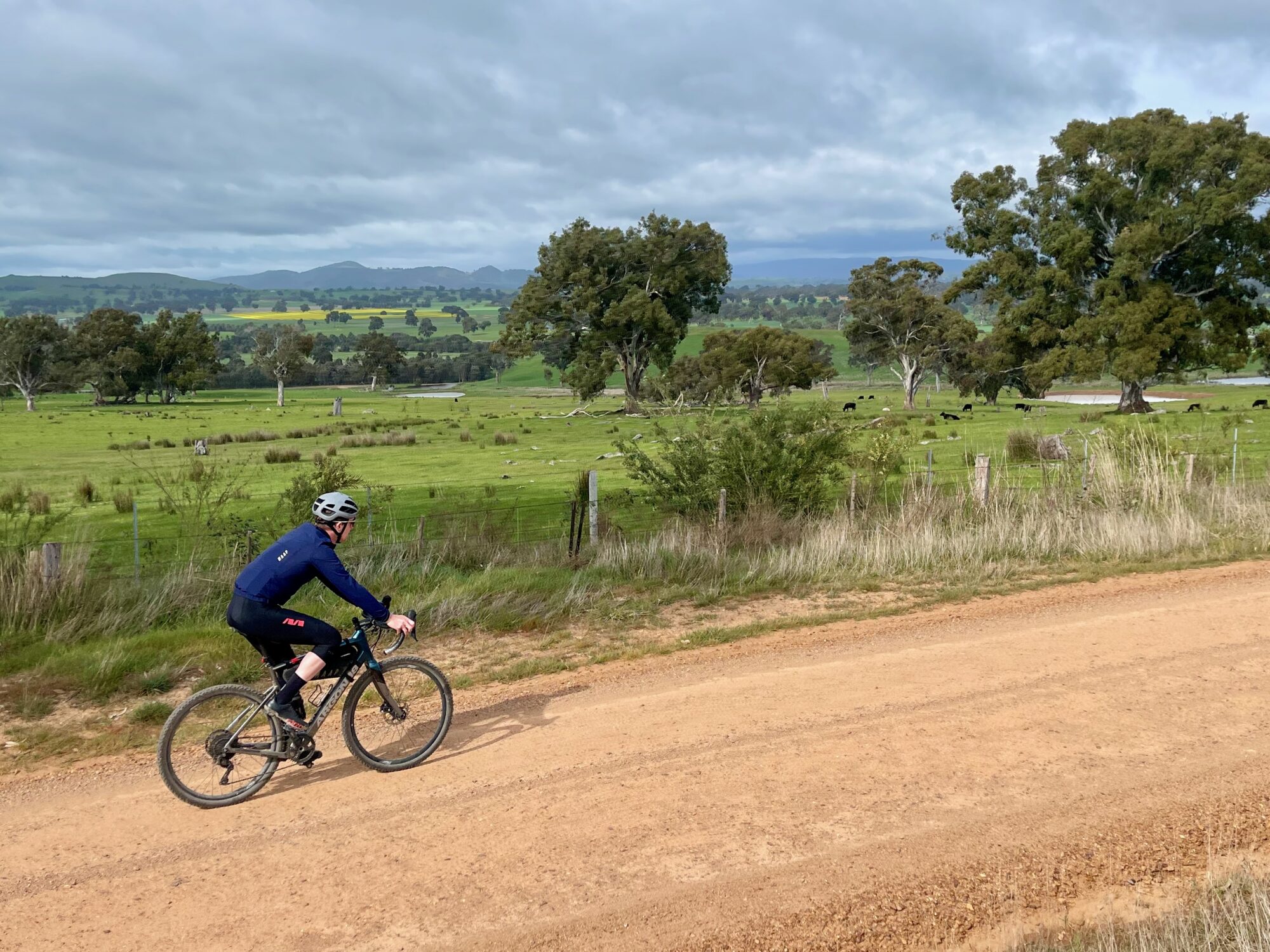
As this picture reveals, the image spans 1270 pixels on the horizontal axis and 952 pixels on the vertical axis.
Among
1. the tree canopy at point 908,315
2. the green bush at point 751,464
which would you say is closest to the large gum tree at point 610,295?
the tree canopy at point 908,315

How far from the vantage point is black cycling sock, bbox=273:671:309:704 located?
678 centimetres

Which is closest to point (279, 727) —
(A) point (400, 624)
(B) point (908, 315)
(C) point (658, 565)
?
(A) point (400, 624)

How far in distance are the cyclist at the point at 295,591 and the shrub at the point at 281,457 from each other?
31.7 metres

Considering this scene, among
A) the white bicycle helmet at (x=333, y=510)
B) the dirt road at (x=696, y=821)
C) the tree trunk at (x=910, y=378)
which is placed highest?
the tree trunk at (x=910, y=378)

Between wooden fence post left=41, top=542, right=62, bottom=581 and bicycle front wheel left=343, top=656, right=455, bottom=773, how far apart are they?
5034mm

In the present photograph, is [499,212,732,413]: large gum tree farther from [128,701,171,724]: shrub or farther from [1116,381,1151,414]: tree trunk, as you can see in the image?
[128,701,171,724]: shrub

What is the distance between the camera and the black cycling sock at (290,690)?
22.2 feet

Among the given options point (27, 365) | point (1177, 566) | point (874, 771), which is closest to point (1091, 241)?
point (1177, 566)

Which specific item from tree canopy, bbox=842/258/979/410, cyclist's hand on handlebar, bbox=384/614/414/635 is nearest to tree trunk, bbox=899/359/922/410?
tree canopy, bbox=842/258/979/410

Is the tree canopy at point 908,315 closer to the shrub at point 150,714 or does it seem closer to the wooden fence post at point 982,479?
the wooden fence post at point 982,479

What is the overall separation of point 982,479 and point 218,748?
13870mm

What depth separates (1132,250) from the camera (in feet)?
167

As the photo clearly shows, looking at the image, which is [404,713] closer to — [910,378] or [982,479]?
[982,479]

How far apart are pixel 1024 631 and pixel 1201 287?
5207 cm
